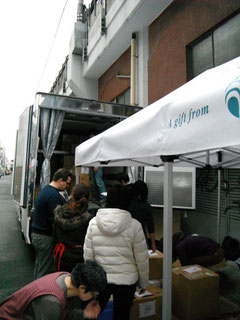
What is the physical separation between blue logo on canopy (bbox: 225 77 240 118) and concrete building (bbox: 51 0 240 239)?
10.0 feet

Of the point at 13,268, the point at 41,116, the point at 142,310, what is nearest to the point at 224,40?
the point at 41,116

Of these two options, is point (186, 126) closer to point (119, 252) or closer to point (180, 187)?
point (119, 252)

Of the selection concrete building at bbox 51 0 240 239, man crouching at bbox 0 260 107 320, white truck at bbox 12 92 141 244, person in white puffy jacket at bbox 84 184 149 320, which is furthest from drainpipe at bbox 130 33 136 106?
man crouching at bbox 0 260 107 320

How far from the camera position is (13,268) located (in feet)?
14.9

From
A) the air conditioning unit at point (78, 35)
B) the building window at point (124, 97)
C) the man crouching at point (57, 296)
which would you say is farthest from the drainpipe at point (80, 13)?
the man crouching at point (57, 296)

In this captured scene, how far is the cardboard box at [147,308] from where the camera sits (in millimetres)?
2646

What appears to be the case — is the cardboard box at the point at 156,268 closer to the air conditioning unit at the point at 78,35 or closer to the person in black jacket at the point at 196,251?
the person in black jacket at the point at 196,251

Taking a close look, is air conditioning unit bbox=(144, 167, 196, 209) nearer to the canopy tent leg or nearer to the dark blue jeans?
the dark blue jeans

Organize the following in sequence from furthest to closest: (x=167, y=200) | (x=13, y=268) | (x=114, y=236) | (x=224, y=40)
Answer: (x=224, y=40)
(x=13, y=268)
(x=167, y=200)
(x=114, y=236)

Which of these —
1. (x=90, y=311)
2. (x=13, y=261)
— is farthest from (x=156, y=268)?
(x=13, y=261)

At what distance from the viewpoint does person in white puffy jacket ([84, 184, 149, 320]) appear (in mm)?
2162

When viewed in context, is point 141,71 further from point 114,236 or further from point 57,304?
point 57,304

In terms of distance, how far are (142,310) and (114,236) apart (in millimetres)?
1131

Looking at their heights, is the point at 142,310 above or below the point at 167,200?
below
